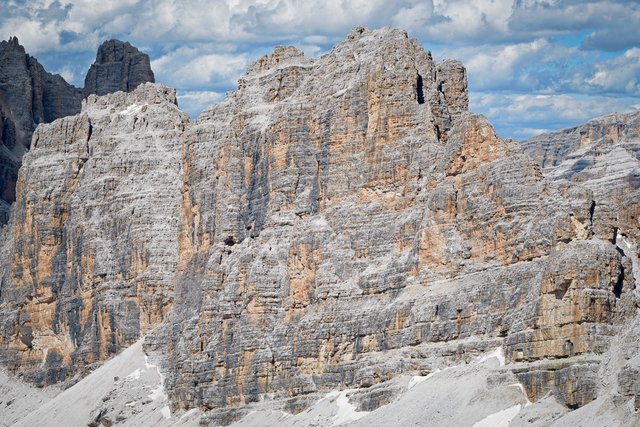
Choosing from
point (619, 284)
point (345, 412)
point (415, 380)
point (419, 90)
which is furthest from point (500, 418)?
point (419, 90)

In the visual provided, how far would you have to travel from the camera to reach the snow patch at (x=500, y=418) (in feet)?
511

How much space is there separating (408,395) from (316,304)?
18638 millimetres

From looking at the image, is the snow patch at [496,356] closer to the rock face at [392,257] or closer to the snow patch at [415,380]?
the rock face at [392,257]

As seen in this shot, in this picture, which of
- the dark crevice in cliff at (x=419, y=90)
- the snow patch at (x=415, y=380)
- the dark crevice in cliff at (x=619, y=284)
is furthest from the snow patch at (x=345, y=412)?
the dark crevice in cliff at (x=419, y=90)

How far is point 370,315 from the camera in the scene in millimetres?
176625

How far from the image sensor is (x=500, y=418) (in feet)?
513

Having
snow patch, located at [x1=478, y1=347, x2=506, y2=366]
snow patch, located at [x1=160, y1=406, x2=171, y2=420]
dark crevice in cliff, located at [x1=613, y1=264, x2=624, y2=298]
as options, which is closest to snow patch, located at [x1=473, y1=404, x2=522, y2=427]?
snow patch, located at [x1=478, y1=347, x2=506, y2=366]

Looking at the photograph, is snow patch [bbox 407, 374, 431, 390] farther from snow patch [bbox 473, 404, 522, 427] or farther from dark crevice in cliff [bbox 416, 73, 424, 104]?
dark crevice in cliff [bbox 416, 73, 424, 104]

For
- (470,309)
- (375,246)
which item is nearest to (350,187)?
(375,246)

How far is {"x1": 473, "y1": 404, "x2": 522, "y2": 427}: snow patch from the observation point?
156 meters

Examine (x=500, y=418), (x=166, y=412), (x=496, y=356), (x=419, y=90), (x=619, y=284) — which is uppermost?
(x=419, y=90)

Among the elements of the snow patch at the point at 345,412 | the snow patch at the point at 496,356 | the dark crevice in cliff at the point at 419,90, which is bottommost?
the snow patch at the point at 345,412

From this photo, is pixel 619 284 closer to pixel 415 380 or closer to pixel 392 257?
pixel 415 380

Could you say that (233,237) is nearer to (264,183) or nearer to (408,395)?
(264,183)
